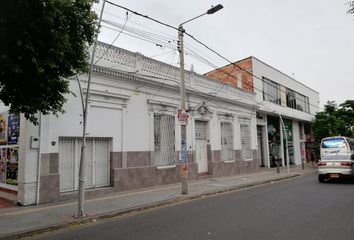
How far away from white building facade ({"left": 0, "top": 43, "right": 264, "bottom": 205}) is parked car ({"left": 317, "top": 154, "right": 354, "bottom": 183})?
6.13 metres

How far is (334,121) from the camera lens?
34.5 metres

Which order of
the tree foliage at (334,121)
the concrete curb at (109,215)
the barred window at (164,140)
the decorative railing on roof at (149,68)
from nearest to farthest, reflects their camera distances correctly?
the concrete curb at (109,215) < the decorative railing on roof at (149,68) < the barred window at (164,140) < the tree foliage at (334,121)

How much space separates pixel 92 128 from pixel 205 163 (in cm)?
879

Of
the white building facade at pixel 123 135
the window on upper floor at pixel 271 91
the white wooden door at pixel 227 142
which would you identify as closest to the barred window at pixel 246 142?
the white wooden door at pixel 227 142

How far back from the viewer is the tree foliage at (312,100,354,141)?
112ft

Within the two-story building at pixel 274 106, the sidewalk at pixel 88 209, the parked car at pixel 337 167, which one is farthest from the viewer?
the two-story building at pixel 274 106

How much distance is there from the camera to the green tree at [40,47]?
648cm

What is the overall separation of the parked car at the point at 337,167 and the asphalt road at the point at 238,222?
532cm

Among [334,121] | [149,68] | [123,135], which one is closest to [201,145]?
[149,68]

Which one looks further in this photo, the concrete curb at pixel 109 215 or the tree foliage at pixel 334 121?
the tree foliage at pixel 334 121

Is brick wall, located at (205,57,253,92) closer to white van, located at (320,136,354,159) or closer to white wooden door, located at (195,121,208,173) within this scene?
white wooden door, located at (195,121,208,173)

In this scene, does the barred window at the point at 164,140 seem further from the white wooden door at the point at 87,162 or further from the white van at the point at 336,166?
the white van at the point at 336,166

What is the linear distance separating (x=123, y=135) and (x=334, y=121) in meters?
26.9

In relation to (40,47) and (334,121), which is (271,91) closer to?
(334,121)
